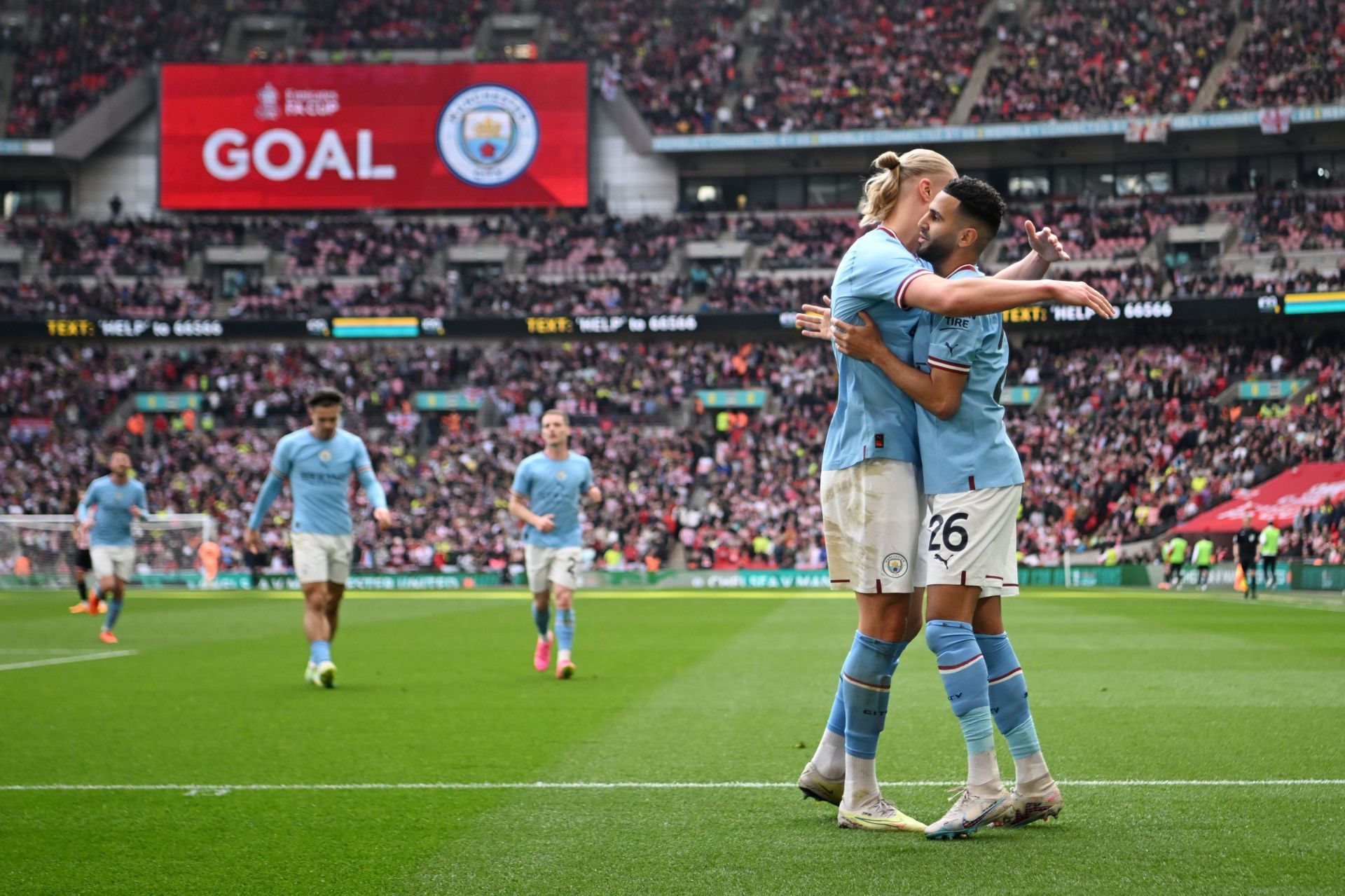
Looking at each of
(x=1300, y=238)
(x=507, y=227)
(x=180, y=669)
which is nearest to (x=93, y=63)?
(x=507, y=227)

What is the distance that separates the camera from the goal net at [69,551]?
37969 millimetres

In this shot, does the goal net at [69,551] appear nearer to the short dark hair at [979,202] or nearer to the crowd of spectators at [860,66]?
the crowd of spectators at [860,66]

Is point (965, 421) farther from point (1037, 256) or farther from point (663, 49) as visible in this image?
point (663, 49)

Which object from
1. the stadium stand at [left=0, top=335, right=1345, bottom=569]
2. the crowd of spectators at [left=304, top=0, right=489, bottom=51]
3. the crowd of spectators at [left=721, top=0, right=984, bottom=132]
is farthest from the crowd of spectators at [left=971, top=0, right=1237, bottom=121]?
the crowd of spectators at [left=304, top=0, right=489, bottom=51]

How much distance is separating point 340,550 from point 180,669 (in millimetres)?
2724

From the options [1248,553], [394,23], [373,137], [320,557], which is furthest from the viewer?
[394,23]

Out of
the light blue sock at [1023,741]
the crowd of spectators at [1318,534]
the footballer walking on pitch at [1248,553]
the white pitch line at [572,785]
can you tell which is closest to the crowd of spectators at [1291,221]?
the crowd of spectators at [1318,534]

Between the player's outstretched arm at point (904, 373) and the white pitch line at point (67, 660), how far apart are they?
35.2 ft

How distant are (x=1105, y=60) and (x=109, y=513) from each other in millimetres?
44354

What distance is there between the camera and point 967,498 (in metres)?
5.21

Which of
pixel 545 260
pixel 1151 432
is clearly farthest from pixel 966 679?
pixel 545 260

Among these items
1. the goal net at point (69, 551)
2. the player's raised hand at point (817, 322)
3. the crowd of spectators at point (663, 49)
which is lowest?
the goal net at point (69, 551)

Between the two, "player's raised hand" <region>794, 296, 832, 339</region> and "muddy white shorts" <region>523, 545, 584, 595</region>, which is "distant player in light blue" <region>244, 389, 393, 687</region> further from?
"player's raised hand" <region>794, 296, 832, 339</region>

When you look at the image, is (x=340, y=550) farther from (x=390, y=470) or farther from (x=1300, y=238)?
(x=1300, y=238)
